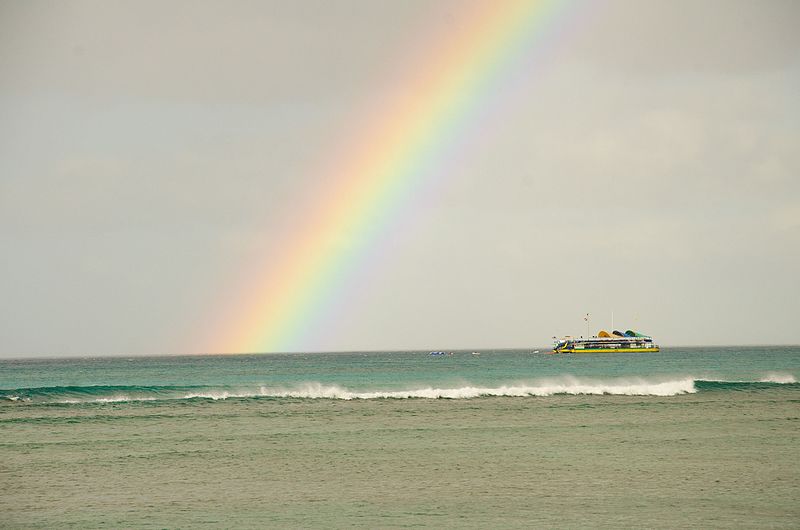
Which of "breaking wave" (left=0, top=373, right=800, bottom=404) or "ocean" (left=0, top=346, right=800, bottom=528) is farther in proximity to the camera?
"breaking wave" (left=0, top=373, right=800, bottom=404)

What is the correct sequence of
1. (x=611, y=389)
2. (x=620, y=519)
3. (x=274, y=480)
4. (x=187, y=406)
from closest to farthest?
(x=620, y=519)
(x=274, y=480)
(x=187, y=406)
(x=611, y=389)

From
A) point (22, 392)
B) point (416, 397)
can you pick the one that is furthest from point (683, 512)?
point (22, 392)

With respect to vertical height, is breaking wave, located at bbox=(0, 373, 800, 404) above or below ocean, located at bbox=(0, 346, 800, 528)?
above

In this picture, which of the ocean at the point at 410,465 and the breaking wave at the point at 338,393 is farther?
the breaking wave at the point at 338,393

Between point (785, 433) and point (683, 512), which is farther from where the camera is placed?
point (785, 433)

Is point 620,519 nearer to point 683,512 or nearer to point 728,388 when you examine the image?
point 683,512

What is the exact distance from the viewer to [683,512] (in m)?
22.7

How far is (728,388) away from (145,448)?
1884 inches

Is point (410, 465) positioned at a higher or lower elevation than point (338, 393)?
lower

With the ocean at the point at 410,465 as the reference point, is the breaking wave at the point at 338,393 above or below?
above

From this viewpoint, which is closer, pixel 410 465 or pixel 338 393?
pixel 410 465

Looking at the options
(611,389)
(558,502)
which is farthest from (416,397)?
(558,502)

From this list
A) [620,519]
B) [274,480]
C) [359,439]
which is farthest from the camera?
[359,439]

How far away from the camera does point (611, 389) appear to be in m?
63.4
